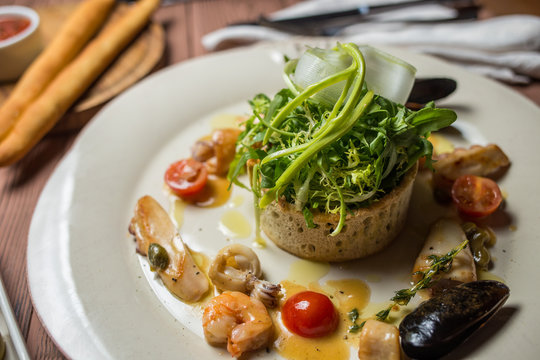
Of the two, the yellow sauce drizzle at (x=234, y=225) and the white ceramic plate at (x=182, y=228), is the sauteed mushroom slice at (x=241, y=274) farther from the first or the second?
the yellow sauce drizzle at (x=234, y=225)

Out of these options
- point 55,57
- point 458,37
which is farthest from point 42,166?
point 458,37

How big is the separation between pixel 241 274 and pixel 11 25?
4206mm

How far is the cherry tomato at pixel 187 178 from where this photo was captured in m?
4.22

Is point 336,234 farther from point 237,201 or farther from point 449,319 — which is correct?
point 237,201

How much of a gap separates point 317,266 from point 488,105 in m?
2.46

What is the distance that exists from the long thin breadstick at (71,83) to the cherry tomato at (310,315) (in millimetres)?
2987

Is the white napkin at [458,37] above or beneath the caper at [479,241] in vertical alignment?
above

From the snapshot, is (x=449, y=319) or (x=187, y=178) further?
(x=187, y=178)

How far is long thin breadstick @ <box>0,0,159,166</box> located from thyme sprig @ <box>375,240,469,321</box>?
11.6 ft

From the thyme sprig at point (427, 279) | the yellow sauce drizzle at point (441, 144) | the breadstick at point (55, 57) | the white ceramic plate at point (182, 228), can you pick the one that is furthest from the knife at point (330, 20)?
the thyme sprig at point (427, 279)

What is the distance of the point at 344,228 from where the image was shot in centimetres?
353

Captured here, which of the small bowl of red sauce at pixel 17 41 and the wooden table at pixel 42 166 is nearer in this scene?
the wooden table at pixel 42 166

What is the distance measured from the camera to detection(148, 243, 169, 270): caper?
3521mm

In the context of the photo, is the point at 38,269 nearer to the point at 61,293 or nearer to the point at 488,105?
the point at 61,293
